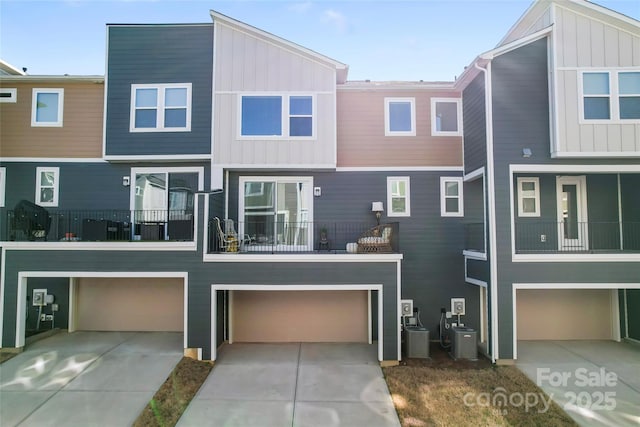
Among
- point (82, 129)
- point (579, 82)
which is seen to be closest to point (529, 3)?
point (579, 82)

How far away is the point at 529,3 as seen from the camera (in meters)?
8.70

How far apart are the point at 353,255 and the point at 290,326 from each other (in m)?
3.00

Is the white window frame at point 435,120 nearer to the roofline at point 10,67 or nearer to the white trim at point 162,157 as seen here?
the white trim at point 162,157

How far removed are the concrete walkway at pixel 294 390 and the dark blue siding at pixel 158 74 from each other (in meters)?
5.36

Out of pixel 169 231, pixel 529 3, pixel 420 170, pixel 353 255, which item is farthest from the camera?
pixel 420 170

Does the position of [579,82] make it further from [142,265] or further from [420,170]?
[142,265]

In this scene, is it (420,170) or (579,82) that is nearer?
(579,82)

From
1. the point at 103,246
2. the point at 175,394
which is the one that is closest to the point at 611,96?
the point at 175,394

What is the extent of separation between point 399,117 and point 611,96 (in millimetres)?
4794

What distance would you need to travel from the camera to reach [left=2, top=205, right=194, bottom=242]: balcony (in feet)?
25.9

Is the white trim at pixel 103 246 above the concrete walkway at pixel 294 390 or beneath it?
above

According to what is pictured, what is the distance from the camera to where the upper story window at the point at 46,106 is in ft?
30.5

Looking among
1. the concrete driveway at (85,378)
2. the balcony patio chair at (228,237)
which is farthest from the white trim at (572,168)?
the concrete driveway at (85,378)

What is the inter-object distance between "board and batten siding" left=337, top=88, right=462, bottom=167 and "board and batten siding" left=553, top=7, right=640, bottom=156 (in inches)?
94.9
